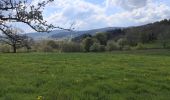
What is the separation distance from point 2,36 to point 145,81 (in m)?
12.0

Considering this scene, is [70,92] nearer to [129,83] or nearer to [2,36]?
[129,83]

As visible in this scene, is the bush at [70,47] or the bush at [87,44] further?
the bush at [87,44]

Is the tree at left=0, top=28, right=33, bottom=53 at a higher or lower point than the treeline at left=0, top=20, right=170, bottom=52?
higher

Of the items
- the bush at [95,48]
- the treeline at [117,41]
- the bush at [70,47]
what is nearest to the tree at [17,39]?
the treeline at [117,41]

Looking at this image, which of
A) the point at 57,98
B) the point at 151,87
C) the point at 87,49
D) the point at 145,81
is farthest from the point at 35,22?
the point at 87,49

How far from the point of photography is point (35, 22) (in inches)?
385

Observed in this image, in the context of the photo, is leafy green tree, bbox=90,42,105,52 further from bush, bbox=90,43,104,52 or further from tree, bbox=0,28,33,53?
tree, bbox=0,28,33,53

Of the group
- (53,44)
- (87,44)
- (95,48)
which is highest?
(53,44)

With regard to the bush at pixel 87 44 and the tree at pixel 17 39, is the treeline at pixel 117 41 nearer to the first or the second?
the bush at pixel 87 44

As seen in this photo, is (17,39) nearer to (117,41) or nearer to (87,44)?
(87,44)

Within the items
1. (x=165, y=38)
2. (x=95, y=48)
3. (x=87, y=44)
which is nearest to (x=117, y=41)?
(x=165, y=38)

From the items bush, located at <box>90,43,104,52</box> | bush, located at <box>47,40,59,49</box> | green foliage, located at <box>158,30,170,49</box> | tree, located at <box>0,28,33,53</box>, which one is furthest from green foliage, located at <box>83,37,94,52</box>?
→ tree, located at <box>0,28,33,53</box>

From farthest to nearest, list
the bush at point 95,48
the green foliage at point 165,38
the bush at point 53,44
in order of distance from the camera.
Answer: the green foliage at point 165,38 < the bush at point 95,48 < the bush at point 53,44

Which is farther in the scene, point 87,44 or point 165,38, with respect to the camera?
point 165,38
